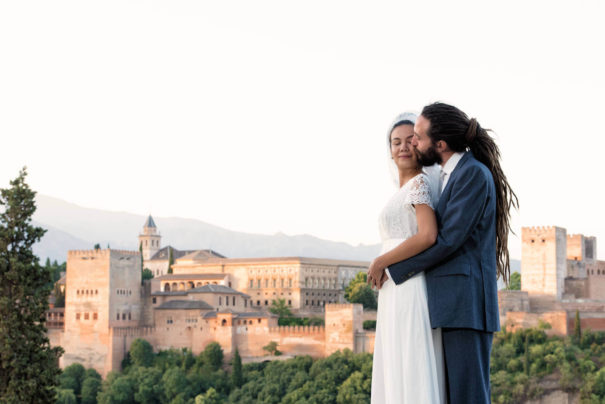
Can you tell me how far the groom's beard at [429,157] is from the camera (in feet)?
15.9

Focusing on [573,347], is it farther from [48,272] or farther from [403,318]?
[403,318]

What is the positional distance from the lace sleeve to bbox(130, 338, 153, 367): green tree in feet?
138

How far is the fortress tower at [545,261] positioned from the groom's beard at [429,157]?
4237 cm

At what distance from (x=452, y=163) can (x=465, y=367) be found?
3.63 feet

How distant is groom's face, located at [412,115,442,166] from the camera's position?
15.7 feet

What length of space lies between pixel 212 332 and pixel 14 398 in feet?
95.0

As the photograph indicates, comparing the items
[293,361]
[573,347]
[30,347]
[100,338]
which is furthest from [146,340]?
[30,347]

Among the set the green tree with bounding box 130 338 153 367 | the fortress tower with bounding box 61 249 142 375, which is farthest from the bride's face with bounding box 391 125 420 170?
the fortress tower with bounding box 61 249 142 375

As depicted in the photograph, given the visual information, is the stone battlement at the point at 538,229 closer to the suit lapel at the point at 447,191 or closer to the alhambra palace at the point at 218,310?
the alhambra palace at the point at 218,310

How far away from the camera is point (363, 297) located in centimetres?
5300

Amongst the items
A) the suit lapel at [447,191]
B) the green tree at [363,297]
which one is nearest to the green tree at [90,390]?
the green tree at [363,297]

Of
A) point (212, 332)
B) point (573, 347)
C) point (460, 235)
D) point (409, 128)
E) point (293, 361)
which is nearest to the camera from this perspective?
point (460, 235)

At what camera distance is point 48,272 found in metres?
18.0

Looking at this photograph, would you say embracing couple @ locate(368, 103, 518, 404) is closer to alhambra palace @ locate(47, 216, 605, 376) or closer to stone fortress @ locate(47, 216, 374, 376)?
alhambra palace @ locate(47, 216, 605, 376)
